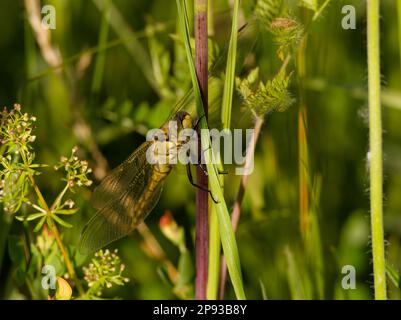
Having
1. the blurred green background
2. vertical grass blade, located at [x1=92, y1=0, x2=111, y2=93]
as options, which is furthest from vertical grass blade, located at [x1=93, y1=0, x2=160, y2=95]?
A: vertical grass blade, located at [x1=92, y1=0, x2=111, y2=93]

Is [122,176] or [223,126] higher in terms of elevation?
[223,126]

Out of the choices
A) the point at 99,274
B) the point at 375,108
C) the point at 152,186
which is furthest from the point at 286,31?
the point at 99,274

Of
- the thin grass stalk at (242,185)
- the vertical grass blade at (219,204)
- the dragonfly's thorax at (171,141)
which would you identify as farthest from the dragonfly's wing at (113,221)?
the vertical grass blade at (219,204)

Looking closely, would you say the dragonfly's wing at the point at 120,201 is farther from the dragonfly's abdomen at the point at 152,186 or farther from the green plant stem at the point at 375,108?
the green plant stem at the point at 375,108

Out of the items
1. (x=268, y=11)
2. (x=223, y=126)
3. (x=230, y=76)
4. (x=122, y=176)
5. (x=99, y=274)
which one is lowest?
(x=99, y=274)

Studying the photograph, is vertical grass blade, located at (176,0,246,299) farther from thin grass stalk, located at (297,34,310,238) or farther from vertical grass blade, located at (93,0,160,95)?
vertical grass blade, located at (93,0,160,95)

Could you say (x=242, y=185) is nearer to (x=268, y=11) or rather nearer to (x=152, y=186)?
(x=152, y=186)
